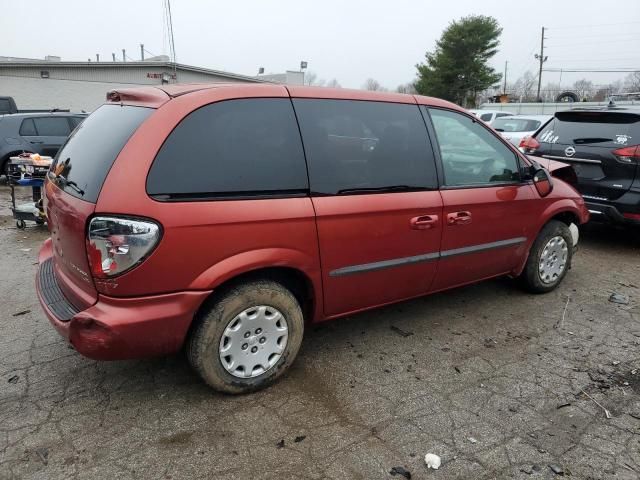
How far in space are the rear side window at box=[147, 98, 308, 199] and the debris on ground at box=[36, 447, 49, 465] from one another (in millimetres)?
1361

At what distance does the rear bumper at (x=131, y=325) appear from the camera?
2.43m

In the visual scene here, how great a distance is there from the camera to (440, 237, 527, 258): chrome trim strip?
3.60m

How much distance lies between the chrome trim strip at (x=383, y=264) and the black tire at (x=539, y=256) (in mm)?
1328

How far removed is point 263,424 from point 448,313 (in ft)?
6.80

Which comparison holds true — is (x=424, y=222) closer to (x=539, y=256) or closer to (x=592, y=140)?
(x=539, y=256)

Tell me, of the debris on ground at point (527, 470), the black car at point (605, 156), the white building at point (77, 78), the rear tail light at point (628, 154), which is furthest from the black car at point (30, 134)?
the white building at point (77, 78)

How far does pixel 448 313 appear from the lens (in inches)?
164

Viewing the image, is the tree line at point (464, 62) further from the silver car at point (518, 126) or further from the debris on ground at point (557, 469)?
the debris on ground at point (557, 469)

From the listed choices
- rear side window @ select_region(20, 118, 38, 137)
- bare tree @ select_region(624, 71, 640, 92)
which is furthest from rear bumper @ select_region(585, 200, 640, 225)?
bare tree @ select_region(624, 71, 640, 92)

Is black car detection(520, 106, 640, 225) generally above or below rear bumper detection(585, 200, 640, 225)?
above

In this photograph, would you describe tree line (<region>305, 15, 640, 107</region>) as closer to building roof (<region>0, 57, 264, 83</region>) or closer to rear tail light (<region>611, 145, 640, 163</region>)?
building roof (<region>0, 57, 264, 83</region>)

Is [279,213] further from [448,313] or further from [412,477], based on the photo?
[448,313]

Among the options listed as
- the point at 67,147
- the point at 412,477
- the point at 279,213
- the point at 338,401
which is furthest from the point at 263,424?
the point at 67,147

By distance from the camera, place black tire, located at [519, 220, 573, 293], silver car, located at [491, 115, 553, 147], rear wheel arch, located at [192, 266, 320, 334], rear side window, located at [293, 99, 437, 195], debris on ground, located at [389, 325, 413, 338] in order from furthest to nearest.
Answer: silver car, located at [491, 115, 553, 147], black tire, located at [519, 220, 573, 293], debris on ground, located at [389, 325, 413, 338], rear side window, located at [293, 99, 437, 195], rear wheel arch, located at [192, 266, 320, 334]
